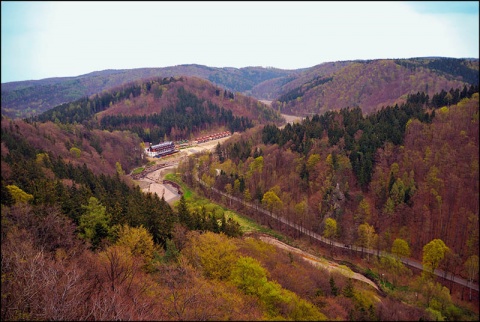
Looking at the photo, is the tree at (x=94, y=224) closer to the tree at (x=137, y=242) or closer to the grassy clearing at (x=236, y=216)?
Answer: the tree at (x=137, y=242)

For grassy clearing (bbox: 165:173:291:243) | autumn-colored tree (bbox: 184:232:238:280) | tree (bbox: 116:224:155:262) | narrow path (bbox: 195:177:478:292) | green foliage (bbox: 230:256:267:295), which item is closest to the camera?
green foliage (bbox: 230:256:267:295)

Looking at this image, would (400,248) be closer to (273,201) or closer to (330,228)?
(330,228)

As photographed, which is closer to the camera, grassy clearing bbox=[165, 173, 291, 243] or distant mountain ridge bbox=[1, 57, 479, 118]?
grassy clearing bbox=[165, 173, 291, 243]

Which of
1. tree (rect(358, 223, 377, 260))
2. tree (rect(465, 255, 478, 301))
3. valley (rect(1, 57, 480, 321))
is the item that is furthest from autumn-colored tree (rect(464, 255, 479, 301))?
tree (rect(358, 223, 377, 260))

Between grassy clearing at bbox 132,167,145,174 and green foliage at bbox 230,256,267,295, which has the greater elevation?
green foliage at bbox 230,256,267,295

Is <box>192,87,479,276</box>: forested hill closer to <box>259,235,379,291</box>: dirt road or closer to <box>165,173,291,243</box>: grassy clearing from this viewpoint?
<box>165,173,291,243</box>: grassy clearing

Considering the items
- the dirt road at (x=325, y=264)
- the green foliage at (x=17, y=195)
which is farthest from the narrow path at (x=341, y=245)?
the green foliage at (x=17, y=195)
